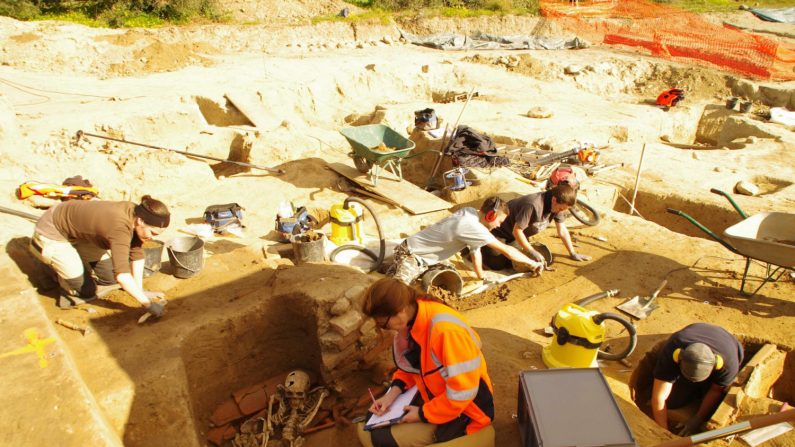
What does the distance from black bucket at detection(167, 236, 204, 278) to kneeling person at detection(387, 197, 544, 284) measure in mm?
2072

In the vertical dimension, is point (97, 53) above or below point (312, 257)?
above

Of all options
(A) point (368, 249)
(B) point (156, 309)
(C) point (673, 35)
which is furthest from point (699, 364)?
(C) point (673, 35)

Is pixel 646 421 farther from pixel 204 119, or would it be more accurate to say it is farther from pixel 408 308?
pixel 204 119

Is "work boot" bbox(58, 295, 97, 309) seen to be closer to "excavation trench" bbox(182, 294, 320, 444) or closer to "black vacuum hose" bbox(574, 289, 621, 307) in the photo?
"excavation trench" bbox(182, 294, 320, 444)

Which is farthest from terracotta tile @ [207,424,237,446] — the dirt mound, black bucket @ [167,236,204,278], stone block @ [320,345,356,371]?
the dirt mound

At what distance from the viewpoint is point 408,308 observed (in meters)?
2.85

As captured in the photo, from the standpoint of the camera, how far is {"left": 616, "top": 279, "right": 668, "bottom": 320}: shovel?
5.23 m

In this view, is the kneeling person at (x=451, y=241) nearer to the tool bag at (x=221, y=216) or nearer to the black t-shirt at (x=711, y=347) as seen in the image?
the black t-shirt at (x=711, y=347)

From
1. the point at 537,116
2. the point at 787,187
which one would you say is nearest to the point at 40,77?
the point at 537,116

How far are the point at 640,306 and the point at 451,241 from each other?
2.26m

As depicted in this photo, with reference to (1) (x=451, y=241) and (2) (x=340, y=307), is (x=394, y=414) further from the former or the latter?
(1) (x=451, y=241)

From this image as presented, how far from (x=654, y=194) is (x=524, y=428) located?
6.36 m

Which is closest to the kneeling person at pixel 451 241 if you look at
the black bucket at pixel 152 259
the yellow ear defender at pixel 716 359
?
the yellow ear defender at pixel 716 359

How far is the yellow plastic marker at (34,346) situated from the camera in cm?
312
